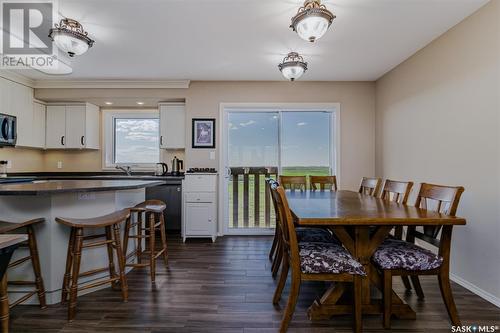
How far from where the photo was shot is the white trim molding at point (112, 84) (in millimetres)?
4055

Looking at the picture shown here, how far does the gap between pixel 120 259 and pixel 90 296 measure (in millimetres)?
478

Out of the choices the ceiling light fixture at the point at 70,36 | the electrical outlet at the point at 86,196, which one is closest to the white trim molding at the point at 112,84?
the ceiling light fixture at the point at 70,36

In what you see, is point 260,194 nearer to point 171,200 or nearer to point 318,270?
point 171,200

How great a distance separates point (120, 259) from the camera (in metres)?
Answer: 2.07

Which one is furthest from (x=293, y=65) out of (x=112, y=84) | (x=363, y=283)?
(x=112, y=84)

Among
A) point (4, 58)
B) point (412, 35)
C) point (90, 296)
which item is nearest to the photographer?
point (90, 296)

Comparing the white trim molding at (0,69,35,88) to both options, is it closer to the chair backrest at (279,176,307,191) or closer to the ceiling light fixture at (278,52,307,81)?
the ceiling light fixture at (278,52,307,81)

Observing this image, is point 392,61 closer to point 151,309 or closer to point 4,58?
point 151,309

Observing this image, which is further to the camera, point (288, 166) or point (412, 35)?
point (288, 166)

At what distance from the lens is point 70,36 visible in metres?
2.24

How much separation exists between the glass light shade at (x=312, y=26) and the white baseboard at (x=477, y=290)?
8.38 ft

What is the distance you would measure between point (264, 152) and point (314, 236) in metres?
2.19

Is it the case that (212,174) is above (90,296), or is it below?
above

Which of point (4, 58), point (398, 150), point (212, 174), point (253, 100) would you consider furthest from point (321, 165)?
point (4, 58)
